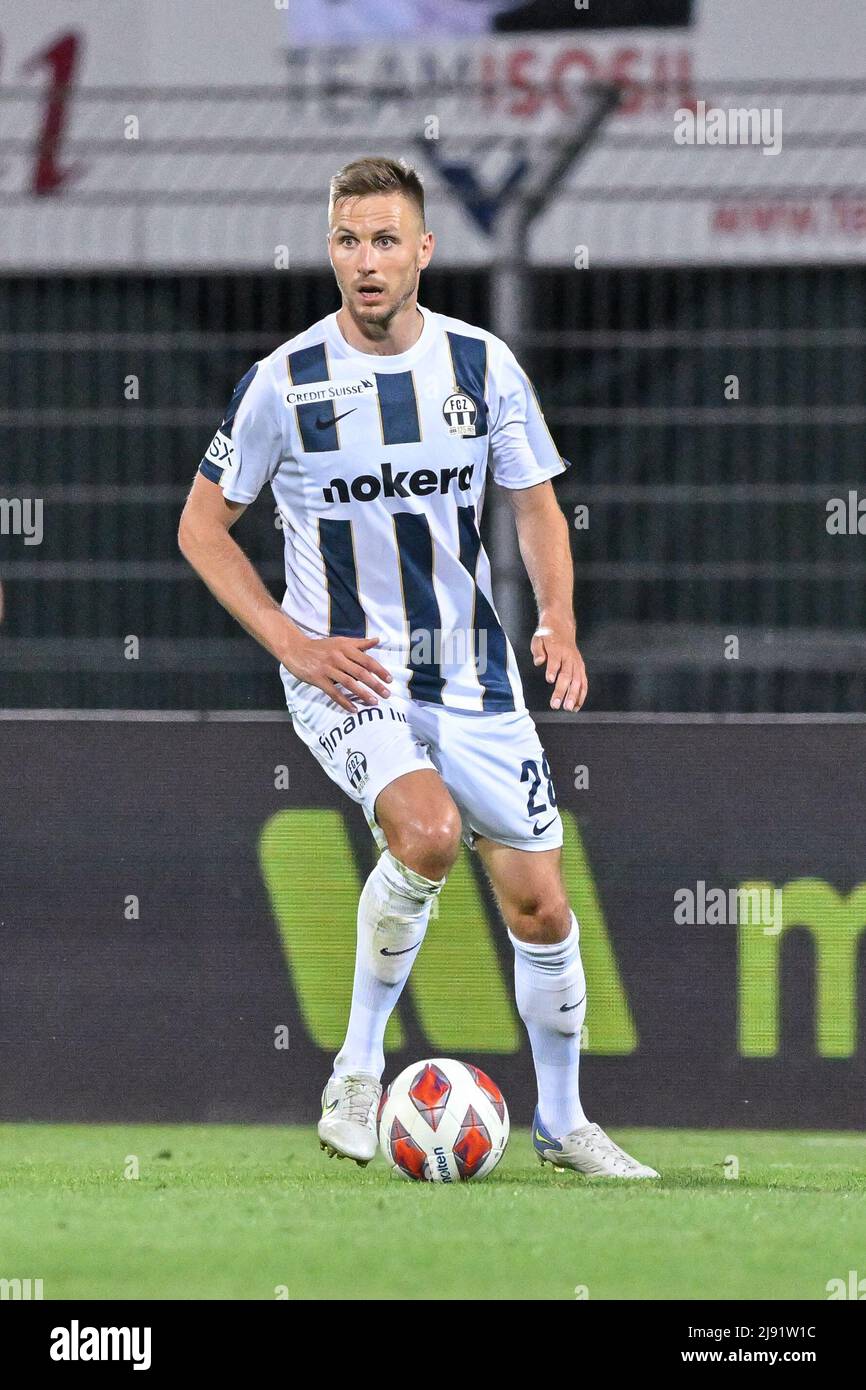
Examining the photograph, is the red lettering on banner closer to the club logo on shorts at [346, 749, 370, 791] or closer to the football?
the club logo on shorts at [346, 749, 370, 791]

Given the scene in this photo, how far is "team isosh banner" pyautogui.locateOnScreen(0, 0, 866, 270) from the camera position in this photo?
263 inches

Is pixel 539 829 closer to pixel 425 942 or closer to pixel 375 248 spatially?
pixel 425 942

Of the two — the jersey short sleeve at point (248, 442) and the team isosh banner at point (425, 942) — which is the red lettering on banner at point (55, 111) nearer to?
the jersey short sleeve at point (248, 442)

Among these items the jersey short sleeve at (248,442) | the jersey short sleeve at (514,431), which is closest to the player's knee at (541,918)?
the jersey short sleeve at (514,431)

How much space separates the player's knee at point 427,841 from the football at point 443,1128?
1.58 feet

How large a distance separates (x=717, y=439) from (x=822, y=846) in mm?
1260

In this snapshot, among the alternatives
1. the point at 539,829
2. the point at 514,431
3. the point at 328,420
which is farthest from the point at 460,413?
the point at 539,829

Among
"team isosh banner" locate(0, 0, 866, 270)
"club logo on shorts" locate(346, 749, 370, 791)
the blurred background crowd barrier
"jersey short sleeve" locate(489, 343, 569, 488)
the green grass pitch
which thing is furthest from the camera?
"team isosh banner" locate(0, 0, 866, 270)

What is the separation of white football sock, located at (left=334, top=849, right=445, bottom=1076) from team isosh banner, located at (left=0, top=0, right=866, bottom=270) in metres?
2.33

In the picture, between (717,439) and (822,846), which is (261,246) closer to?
(717,439)

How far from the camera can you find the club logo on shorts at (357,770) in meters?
5.09

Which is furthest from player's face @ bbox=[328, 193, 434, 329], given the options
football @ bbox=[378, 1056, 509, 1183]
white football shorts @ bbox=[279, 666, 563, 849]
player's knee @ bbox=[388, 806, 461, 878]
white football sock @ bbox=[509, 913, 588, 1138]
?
football @ bbox=[378, 1056, 509, 1183]

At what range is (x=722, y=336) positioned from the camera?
6492 mm
